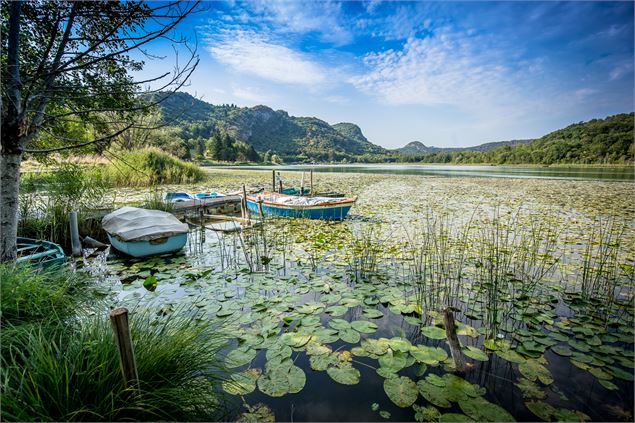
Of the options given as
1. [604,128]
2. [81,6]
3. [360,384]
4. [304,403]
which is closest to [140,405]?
[304,403]

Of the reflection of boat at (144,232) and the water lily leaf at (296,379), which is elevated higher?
the reflection of boat at (144,232)

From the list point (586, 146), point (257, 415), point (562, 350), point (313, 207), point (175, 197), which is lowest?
point (257, 415)

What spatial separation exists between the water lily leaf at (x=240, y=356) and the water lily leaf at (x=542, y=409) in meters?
2.44

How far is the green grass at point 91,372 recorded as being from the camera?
1.54 m

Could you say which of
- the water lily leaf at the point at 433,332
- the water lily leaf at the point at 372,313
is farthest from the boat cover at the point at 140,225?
the water lily leaf at the point at 433,332

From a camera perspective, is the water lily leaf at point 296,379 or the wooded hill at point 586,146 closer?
the water lily leaf at point 296,379

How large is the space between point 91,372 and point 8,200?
283 cm

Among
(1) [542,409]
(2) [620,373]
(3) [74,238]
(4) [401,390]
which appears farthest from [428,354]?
(3) [74,238]

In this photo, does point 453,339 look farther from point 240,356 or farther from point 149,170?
point 149,170

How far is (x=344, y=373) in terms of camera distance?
2545mm

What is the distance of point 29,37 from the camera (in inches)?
132

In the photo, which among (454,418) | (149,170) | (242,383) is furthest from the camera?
(149,170)

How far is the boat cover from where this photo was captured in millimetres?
5636

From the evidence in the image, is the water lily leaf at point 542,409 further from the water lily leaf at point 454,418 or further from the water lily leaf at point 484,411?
the water lily leaf at point 454,418
